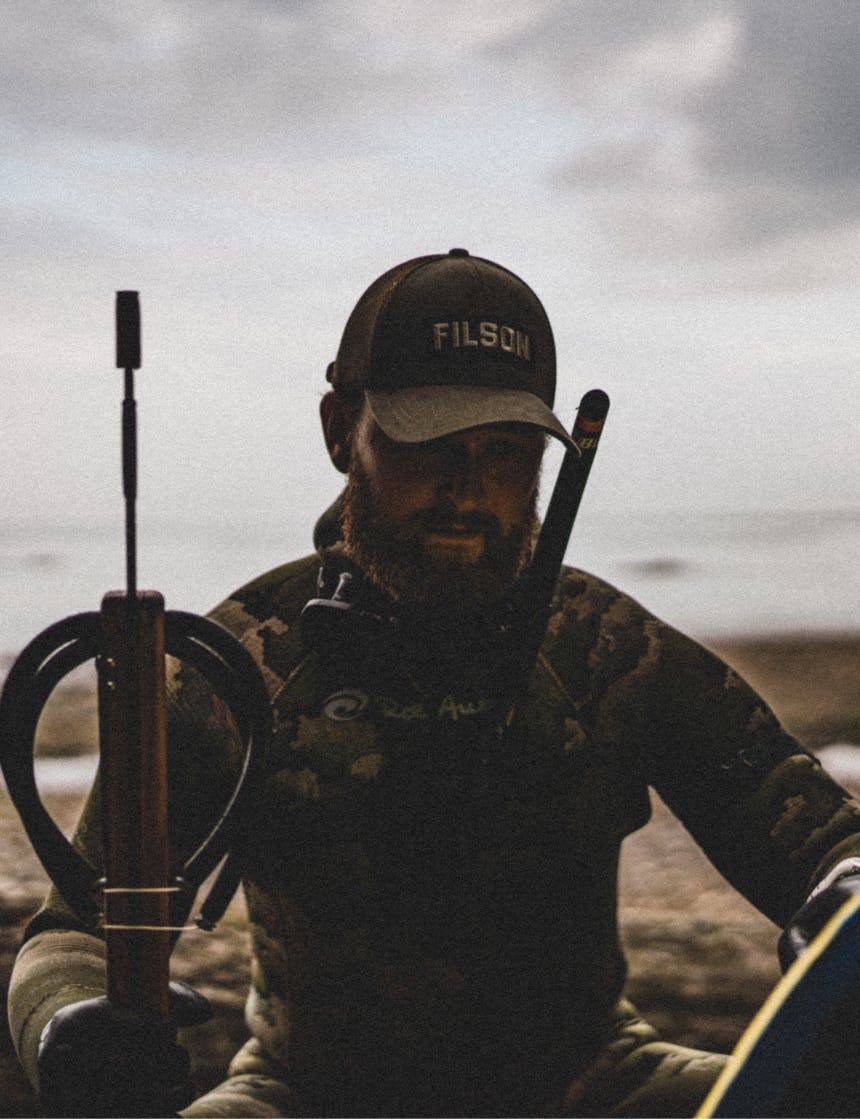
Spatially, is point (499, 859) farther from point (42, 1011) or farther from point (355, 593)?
point (42, 1011)

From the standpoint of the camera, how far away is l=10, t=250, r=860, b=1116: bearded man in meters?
2.65

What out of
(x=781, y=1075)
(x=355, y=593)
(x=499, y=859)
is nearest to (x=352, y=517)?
(x=355, y=593)

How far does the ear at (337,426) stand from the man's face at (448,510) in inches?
4.3

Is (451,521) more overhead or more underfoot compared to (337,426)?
more underfoot

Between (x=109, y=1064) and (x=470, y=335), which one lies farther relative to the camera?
(x=470, y=335)

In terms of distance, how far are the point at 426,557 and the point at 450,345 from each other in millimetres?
390

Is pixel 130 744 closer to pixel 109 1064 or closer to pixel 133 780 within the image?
pixel 133 780

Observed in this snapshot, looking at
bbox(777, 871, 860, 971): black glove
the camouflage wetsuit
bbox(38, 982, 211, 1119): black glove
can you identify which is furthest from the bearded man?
bbox(38, 982, 211, 1119): black glove

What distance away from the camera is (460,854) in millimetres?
2686

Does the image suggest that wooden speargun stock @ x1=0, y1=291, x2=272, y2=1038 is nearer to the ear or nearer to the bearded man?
the bearded man

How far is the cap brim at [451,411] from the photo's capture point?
99.3 inches

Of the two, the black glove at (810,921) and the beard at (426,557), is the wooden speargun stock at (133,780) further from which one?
the black glove at (810,921)

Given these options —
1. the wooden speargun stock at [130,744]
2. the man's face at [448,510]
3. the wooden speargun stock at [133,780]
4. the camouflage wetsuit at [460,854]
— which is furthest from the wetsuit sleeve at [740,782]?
the wooden speargun stock at [133,780]

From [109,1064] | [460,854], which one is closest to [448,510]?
[460,854]
